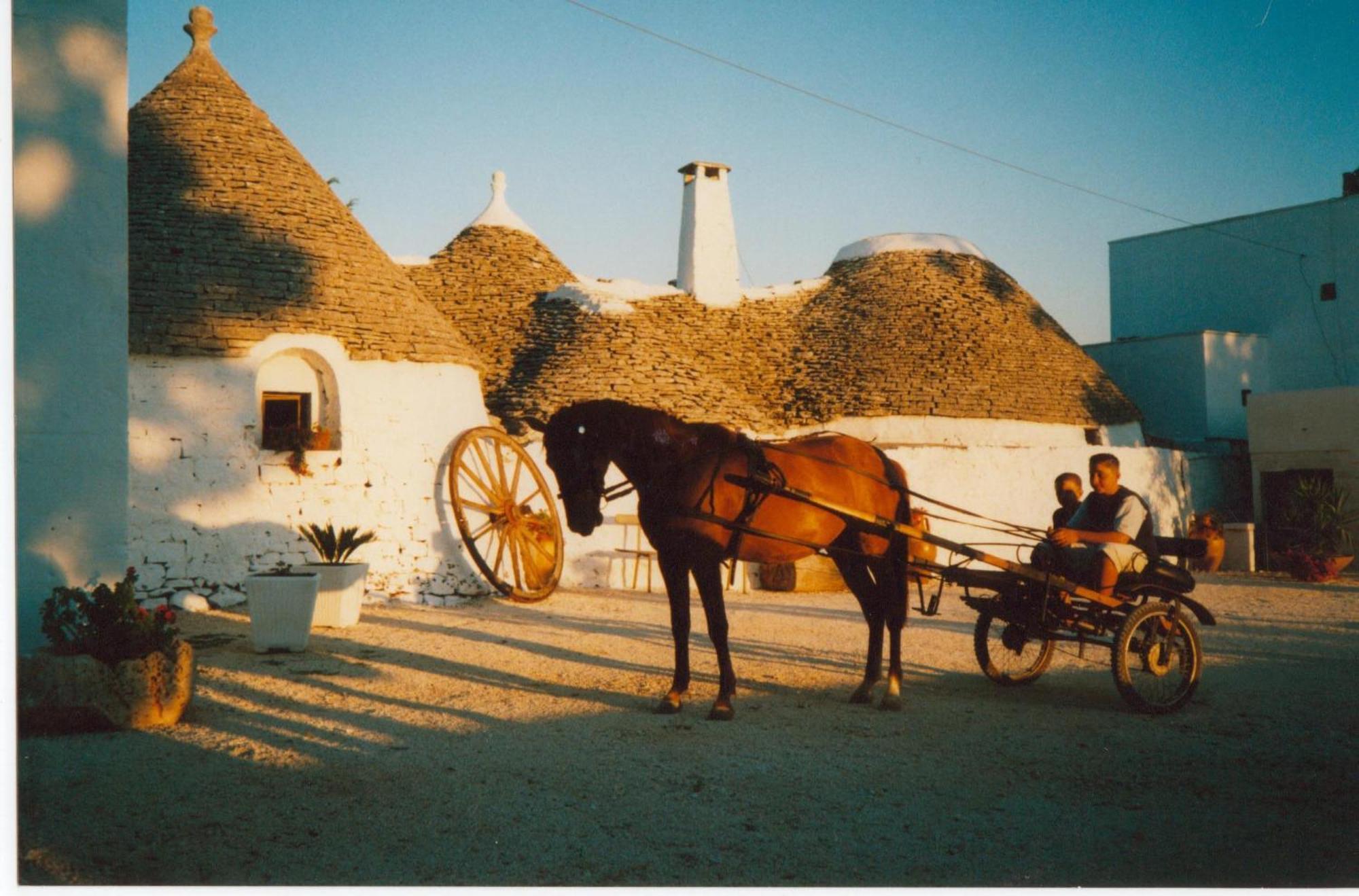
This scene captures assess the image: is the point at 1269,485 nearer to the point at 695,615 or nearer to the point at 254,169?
the point at 695,615

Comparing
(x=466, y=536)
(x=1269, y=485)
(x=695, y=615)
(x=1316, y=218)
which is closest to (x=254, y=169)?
(x=466, y=536)

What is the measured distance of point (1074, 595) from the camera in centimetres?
629

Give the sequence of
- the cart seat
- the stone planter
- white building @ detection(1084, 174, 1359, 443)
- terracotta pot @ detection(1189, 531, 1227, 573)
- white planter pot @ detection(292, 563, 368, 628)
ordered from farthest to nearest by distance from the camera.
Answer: white building @ detection(1084, 174, 1359, 443) → terracotta pot @ detection(1189, 531, 1227, 573) → white planter pot @ detection(292, 563, 368, 628) → the cart seat → the stone planter

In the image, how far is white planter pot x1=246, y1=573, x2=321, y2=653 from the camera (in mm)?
8188

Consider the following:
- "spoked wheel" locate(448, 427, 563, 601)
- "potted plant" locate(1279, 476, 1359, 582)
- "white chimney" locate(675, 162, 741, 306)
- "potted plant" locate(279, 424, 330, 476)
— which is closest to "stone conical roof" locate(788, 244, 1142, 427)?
"white chimney" locate(675, 162, 741, 306)

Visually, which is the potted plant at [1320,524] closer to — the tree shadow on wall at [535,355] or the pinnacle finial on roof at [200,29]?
the tree shadow on wall at [535,355]

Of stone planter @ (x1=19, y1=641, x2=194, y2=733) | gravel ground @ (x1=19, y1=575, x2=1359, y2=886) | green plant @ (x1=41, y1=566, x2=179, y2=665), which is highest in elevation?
green plant @ (x1=41, y1=566, x2=179, y2=665)

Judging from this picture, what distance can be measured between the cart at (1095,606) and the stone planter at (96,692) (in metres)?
3.51

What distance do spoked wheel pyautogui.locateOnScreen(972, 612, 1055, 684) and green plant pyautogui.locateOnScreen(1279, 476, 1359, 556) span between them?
11.6 m

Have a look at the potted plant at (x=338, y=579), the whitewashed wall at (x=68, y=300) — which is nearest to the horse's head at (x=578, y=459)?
the whitewashed wall at (x=68, y=300)

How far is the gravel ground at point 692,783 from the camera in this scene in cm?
391

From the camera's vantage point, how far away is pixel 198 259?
38.3 ft

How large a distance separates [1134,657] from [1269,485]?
45.7ft

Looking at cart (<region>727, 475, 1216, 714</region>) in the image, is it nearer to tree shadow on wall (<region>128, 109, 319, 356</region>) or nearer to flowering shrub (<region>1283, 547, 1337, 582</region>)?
tree shadow on wall (<region>128, 109, 319, 356</region>)
